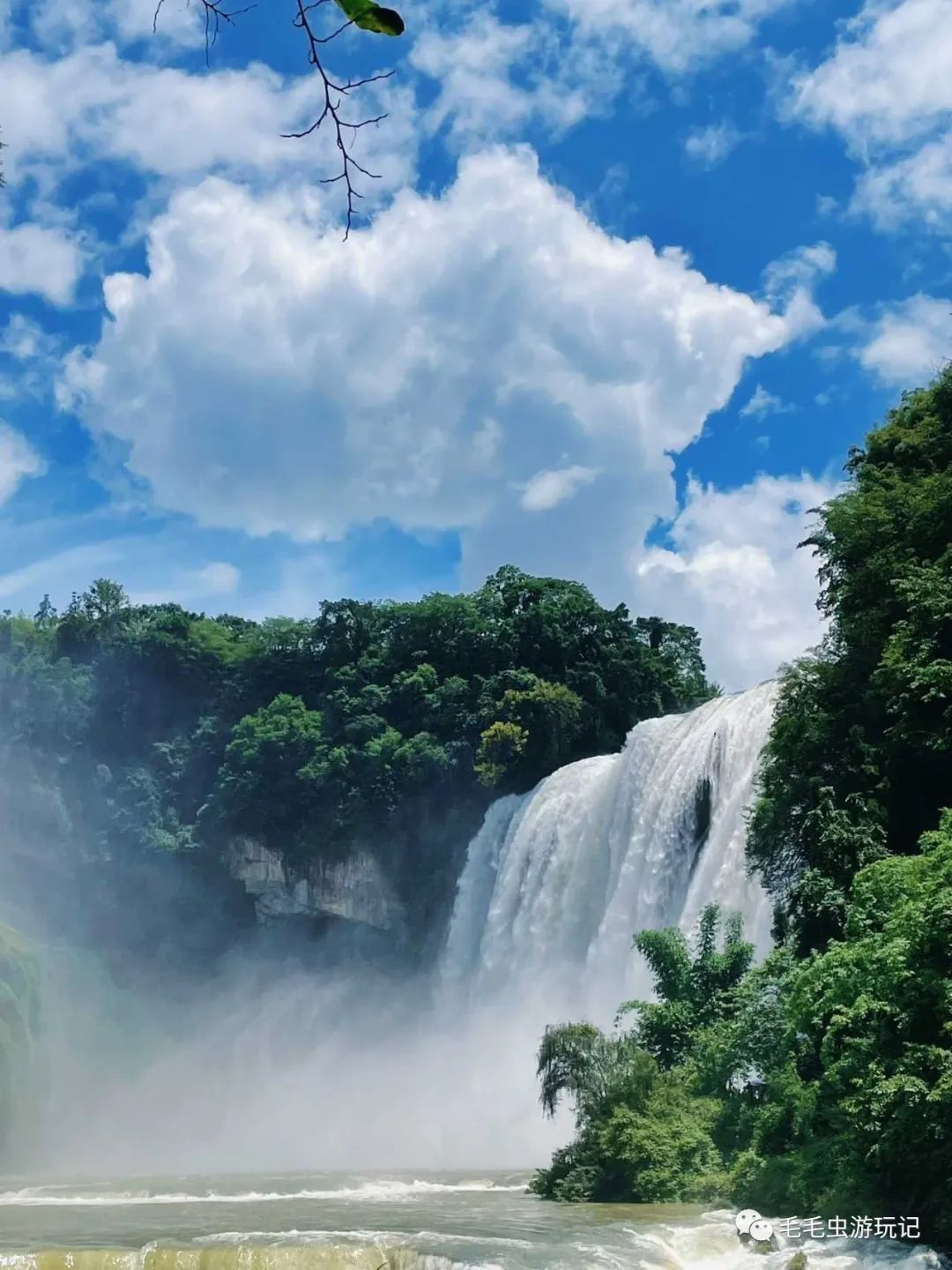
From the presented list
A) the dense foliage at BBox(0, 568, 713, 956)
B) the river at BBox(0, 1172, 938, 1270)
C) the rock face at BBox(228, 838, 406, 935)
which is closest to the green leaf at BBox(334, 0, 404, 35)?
the river at BBox(0, 1172, 938, 1270)

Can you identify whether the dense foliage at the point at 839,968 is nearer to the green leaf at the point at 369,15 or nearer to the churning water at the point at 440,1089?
the churning water at the point at 440,1089

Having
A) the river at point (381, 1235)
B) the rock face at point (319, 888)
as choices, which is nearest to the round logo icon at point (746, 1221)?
the river at point (381, 1235)

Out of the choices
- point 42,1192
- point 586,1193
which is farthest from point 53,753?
point 586,1193

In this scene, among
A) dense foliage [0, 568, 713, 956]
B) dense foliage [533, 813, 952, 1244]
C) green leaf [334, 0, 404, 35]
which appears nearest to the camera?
green leaf [334, 0, 404, 35]

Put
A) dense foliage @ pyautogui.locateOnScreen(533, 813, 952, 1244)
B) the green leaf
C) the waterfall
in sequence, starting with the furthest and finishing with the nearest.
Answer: the waterfall → dense foliage @ pyautogui.locateOnScreen(533, 813, 952, 1244) → the green leaf

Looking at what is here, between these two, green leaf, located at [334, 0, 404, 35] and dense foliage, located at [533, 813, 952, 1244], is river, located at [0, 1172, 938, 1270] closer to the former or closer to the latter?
dense foliage, located at [533, 813, 952, 1244]

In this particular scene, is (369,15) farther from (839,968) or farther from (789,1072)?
(789,1072)

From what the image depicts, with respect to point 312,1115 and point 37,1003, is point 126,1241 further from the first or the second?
point 312,1115
